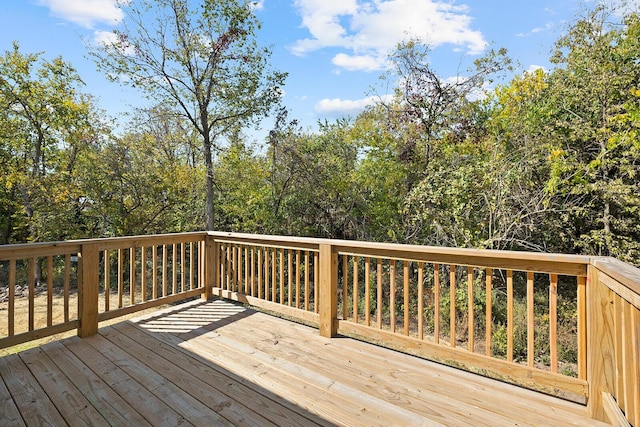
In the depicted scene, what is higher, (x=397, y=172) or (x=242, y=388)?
(x=397, y=172)

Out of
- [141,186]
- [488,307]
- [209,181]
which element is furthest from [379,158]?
[141,186]

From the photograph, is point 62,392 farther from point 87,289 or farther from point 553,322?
point 553,322

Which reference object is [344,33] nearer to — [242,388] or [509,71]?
[509,71]

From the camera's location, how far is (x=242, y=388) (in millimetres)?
2135

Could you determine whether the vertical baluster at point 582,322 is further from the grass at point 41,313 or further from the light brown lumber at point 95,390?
the grass at point 41,313

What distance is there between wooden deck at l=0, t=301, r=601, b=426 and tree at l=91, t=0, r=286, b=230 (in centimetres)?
336

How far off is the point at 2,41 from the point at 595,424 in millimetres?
10245

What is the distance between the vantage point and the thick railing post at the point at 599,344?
67.6 inches

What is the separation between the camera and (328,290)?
299 centimetres

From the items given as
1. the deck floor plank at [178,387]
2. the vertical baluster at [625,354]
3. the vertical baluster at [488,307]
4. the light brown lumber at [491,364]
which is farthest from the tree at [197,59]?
the vertical baluster at [625,354]

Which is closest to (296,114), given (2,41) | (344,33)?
(344,33)

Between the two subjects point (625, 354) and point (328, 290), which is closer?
point (625, 354)

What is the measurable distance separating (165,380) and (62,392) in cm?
60

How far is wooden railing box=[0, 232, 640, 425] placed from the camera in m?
1.71
